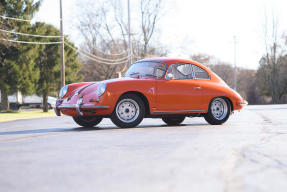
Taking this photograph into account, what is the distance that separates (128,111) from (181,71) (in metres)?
1.75

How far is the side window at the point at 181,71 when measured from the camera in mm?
10404

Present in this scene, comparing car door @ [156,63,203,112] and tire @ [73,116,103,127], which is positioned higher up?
car door @ [156,63,203,112]

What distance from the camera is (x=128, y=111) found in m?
9.69

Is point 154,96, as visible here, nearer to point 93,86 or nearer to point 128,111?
point 128,111

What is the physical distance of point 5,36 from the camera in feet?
86.9

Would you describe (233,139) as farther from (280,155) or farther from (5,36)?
(5,36)

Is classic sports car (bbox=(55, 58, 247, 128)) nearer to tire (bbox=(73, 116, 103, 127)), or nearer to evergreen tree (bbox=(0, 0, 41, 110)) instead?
tire (bbox=(73, 116, 103, 127))

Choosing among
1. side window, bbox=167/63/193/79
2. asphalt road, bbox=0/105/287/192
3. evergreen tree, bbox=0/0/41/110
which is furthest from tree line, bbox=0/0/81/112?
asphalt road, bbox=0/105/287/192

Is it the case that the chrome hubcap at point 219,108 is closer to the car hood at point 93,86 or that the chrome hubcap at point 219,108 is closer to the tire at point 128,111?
the car hood at point 93,86

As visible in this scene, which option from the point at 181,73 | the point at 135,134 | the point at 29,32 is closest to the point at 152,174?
the point at 135,134

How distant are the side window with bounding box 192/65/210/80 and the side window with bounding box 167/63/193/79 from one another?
0.15 metres

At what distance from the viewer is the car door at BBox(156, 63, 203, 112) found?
9953mm

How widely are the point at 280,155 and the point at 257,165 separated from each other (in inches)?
34.2

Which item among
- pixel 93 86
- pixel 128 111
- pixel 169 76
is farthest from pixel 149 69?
pixel 93 86
